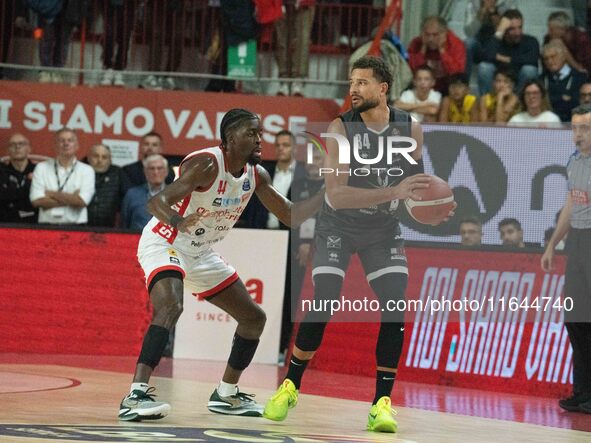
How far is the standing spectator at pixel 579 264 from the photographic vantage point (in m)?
9.81

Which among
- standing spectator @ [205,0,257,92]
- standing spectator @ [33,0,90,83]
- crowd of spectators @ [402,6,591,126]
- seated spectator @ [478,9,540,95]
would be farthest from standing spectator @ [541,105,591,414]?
A: standing spectator @ [33,0,90,83]

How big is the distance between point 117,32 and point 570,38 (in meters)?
5.93

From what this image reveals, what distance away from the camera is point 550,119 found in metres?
12.9

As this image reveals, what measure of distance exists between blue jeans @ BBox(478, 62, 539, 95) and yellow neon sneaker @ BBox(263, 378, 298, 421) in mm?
7186

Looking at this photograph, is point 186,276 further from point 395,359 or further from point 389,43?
point 389,43

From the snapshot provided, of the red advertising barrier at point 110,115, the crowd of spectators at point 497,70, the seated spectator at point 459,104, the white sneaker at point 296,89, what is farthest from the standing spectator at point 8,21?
the seated spectator at point 459,104

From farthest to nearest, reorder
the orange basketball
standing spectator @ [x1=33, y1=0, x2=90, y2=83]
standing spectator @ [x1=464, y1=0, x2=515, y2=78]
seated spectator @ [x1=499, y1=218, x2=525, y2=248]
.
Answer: standing spectator @ [x1=33, y1=0, x2=90, y2=83]
standing spectator @ [x1=464, y1=0, x2=515, y2=78]
seated spectator @ [x1=499, y1=218, x2=525, y2=248]
the orange basketball

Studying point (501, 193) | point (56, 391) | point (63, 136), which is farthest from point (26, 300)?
point (501, 193)

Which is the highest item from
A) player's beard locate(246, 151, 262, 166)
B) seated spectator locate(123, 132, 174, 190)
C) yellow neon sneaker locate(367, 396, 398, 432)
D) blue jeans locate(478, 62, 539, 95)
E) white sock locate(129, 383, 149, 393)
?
blue jeans locate(478, 62, 539, 95)

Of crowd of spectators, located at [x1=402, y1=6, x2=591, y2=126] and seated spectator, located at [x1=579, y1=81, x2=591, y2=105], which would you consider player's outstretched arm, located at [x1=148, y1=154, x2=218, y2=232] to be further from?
seated spectator, located at [x1=579, y1=81, x2=591, y2=105]

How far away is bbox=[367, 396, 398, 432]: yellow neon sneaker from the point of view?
24.7 feet

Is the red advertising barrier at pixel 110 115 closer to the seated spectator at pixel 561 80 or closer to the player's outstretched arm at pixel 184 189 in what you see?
the seated spectator at pixel 561 80

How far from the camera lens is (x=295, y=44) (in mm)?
15375

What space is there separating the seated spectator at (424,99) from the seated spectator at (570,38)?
1.68 metres
